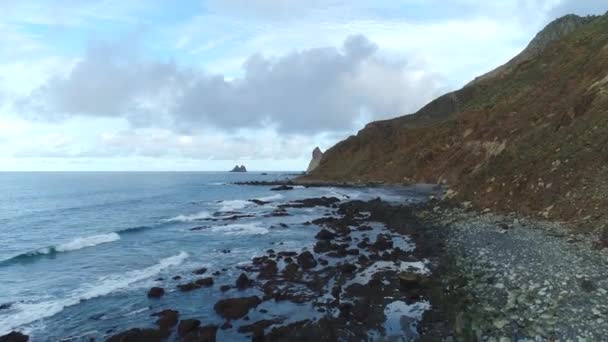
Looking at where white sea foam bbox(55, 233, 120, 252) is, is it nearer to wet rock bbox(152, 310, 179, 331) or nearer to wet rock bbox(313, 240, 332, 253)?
wet rock bbox(313, 240, 332, 253)

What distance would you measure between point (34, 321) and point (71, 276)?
385 inches

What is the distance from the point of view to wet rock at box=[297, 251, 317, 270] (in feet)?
93.7

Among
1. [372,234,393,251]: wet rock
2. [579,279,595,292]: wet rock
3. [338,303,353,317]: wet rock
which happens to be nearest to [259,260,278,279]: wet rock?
[372,234,393,251]: wet rock

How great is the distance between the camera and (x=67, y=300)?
2450cm

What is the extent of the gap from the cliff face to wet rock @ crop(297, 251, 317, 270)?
15112 mm

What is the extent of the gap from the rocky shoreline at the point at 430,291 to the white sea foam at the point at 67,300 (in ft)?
11.0

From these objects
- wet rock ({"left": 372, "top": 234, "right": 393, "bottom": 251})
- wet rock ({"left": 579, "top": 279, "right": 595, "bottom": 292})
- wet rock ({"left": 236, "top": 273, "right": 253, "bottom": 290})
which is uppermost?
wet rock ({"left": 579, "top": 279, "right": 595, "bottom": 292})

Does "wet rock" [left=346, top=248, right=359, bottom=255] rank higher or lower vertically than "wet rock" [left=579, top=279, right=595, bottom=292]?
lower

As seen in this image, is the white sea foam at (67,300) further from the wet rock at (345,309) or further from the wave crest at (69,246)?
the wet rock at (345,309)

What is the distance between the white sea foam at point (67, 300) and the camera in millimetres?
21812

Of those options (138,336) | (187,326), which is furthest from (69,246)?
(187,326)

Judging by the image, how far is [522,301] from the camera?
16.0 metres

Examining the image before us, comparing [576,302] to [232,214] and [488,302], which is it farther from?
[232,214]

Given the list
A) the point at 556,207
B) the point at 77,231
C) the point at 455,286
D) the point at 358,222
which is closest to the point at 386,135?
the point at 358,222
